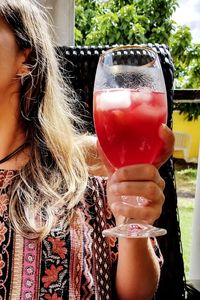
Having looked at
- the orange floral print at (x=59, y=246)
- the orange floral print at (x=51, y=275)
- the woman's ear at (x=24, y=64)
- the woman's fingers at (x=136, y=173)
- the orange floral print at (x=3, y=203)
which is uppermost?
the woman's ear at (x=24, y=64)

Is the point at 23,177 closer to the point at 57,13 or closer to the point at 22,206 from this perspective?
the point at 22,206

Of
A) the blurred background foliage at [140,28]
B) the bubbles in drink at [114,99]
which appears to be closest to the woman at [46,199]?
the bubbles in drink at [114,99]

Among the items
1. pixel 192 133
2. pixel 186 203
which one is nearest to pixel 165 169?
pixel 192 133

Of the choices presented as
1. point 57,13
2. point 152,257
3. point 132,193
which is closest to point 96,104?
point 132,193

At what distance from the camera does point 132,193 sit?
2.31ft

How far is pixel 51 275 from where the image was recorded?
100 centimetres

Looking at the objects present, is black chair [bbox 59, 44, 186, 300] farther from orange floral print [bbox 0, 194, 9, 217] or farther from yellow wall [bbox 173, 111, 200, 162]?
yellow wall [bbox 173, 111, 200, 162]

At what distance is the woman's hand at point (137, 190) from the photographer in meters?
0.71

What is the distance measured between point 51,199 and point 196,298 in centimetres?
49

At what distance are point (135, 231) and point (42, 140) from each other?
571 millimetres

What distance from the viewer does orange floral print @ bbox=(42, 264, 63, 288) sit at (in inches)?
39.2

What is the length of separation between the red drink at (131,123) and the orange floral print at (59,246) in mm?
353

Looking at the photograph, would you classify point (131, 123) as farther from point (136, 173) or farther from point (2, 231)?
point (2, 231)

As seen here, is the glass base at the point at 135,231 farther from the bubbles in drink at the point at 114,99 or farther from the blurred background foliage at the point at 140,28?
the blurred background foliage at the point at 140,28
